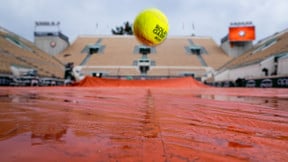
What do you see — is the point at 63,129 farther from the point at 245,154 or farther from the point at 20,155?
the point at 245,154

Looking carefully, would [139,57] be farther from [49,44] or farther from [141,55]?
[49,44]

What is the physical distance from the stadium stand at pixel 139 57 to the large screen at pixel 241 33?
237 cm

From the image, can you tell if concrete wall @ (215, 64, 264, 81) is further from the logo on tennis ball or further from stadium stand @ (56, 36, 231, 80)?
the logo on tennis ball

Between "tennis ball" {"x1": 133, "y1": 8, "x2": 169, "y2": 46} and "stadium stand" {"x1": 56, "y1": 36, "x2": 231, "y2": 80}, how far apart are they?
20879 mm

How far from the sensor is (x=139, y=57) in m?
29.1

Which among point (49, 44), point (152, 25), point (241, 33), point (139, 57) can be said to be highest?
point (241, 33)

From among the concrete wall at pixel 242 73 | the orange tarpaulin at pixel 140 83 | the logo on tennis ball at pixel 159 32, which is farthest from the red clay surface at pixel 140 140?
the concrete wall at pixel 242 73

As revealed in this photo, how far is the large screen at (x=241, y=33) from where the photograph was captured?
102ft

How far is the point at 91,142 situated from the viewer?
3.55 ft

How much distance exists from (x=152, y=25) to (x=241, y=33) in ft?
99.8

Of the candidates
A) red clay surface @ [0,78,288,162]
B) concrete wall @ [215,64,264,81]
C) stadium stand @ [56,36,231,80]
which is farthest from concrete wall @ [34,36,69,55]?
red clay surface @ [0,78,288,162]

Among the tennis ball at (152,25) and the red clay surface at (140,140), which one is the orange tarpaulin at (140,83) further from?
the red clay surface at (140,140)

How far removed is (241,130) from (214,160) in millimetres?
617

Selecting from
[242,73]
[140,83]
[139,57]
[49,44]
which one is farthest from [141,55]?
[140,83]
